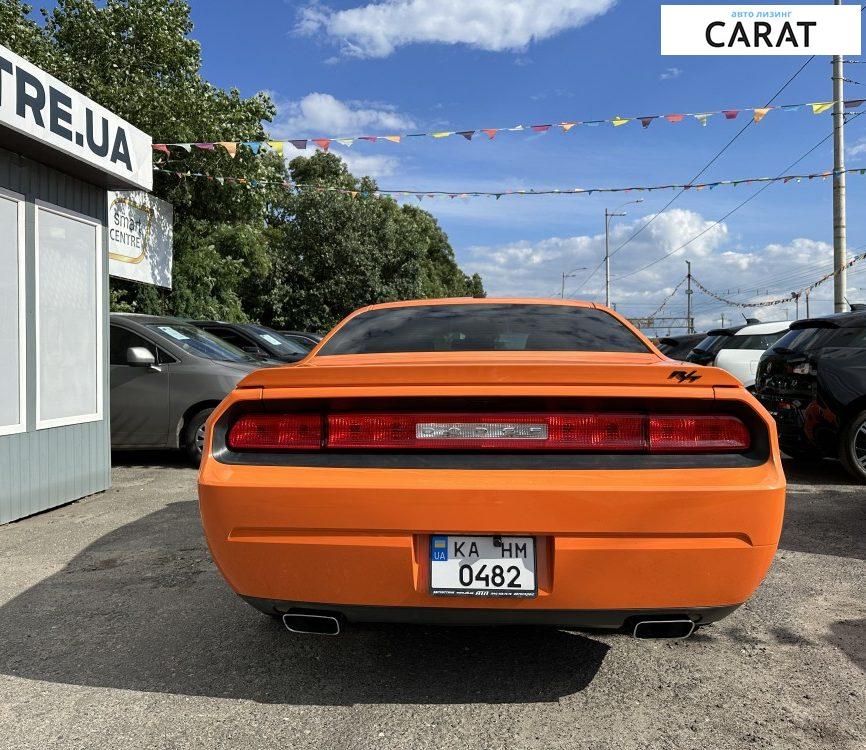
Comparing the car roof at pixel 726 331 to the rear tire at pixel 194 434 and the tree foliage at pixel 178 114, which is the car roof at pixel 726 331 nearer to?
the rear tire at pixel 194 434

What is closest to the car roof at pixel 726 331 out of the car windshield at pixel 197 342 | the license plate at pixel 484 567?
the car windshield at pixel 197 342

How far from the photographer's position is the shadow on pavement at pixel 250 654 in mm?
2572

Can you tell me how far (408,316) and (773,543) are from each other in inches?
81.9

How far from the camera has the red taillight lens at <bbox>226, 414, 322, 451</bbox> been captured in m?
2.37

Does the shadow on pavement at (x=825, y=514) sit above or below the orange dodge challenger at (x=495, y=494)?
below

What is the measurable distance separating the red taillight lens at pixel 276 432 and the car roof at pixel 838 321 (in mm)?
5796

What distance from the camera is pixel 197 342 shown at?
783 cm

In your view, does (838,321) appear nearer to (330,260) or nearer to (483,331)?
(483,331)

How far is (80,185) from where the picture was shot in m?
6.03

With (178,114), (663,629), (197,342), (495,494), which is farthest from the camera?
(178,114)

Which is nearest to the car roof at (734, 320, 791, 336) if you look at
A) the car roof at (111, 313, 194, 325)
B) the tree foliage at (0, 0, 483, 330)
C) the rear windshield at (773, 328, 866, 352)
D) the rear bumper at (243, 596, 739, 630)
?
the rear windshield at (773, 328, 866, 352)

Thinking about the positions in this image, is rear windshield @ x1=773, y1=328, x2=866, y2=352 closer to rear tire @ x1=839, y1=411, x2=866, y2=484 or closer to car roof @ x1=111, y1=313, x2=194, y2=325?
rear tire @ x1=839, y1=411, x2=866, y2=484

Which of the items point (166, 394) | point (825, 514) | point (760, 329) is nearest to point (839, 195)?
point (760, 329)

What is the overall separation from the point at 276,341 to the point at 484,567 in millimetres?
9305
